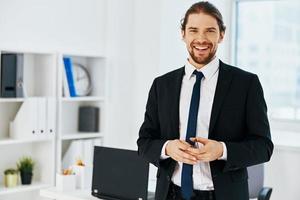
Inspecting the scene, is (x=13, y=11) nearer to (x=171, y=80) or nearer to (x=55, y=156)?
(x=55, y=156)

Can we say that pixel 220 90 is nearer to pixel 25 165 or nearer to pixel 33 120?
pixel 33 120

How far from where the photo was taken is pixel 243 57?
4707 mm

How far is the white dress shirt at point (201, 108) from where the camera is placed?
1.93 m

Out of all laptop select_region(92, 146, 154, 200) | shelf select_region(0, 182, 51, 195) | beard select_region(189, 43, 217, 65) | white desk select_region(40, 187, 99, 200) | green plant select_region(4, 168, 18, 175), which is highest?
Answer: beard select_region(189, 43, 217, 65)

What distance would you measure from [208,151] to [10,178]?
8.53ft

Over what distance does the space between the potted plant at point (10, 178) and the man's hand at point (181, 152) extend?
2.45 m

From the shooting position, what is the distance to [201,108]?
1953 millimetres

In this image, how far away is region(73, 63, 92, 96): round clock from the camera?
4527 mm

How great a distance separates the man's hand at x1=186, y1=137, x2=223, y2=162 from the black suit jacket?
40 mm

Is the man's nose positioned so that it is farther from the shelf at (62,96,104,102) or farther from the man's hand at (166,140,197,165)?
the shelf at (62,96,104,102)

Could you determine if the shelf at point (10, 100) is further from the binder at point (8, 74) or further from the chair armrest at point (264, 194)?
the chair armrest at point (264, 194)

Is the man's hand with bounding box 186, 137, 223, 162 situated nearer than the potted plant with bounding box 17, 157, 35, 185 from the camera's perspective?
Yes

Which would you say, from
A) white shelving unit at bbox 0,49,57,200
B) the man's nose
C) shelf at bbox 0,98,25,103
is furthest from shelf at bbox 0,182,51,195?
the man's nose

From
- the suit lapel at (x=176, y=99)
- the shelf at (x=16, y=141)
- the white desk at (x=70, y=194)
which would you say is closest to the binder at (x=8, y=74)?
the shelf at (x=16, y=141)
